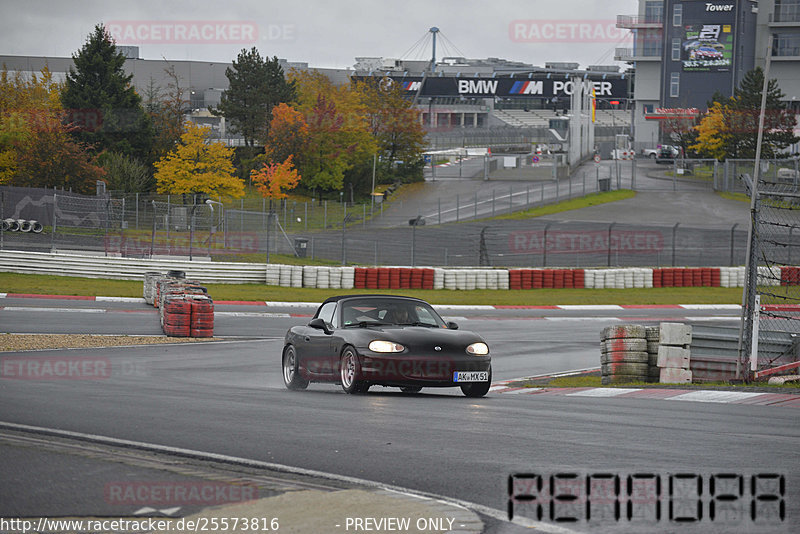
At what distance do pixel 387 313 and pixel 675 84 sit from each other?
101m

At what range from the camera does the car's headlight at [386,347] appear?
13273mm

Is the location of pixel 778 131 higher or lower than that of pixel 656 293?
higher

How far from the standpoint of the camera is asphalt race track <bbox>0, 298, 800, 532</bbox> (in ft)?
24.1

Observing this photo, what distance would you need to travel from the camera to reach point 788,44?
10625cm

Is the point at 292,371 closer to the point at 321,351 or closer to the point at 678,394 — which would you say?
the point at 321,351

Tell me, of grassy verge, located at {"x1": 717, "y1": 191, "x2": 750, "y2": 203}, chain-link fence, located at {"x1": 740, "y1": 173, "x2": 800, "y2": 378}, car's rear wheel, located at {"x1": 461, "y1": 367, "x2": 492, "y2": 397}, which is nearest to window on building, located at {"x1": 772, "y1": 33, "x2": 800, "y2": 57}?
grassy verge, located at {"x1": 717, "y1": 191, "x2": 750, "y2": 203}

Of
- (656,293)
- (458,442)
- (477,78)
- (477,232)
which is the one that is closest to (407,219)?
(477,232)

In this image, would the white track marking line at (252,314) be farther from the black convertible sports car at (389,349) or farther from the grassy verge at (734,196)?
the grassy verge at (734,196)

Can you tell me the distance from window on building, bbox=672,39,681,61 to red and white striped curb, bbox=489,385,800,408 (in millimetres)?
97639

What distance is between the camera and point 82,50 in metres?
75.6

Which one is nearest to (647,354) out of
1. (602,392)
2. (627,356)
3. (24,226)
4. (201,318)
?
(627,356)

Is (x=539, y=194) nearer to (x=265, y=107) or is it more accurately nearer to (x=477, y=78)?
(x=265, y=107)

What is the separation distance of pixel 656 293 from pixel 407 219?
2346 centimetres

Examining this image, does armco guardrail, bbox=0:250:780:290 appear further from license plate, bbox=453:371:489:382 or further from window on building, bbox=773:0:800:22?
window on building, bbox=773:0:800:22
